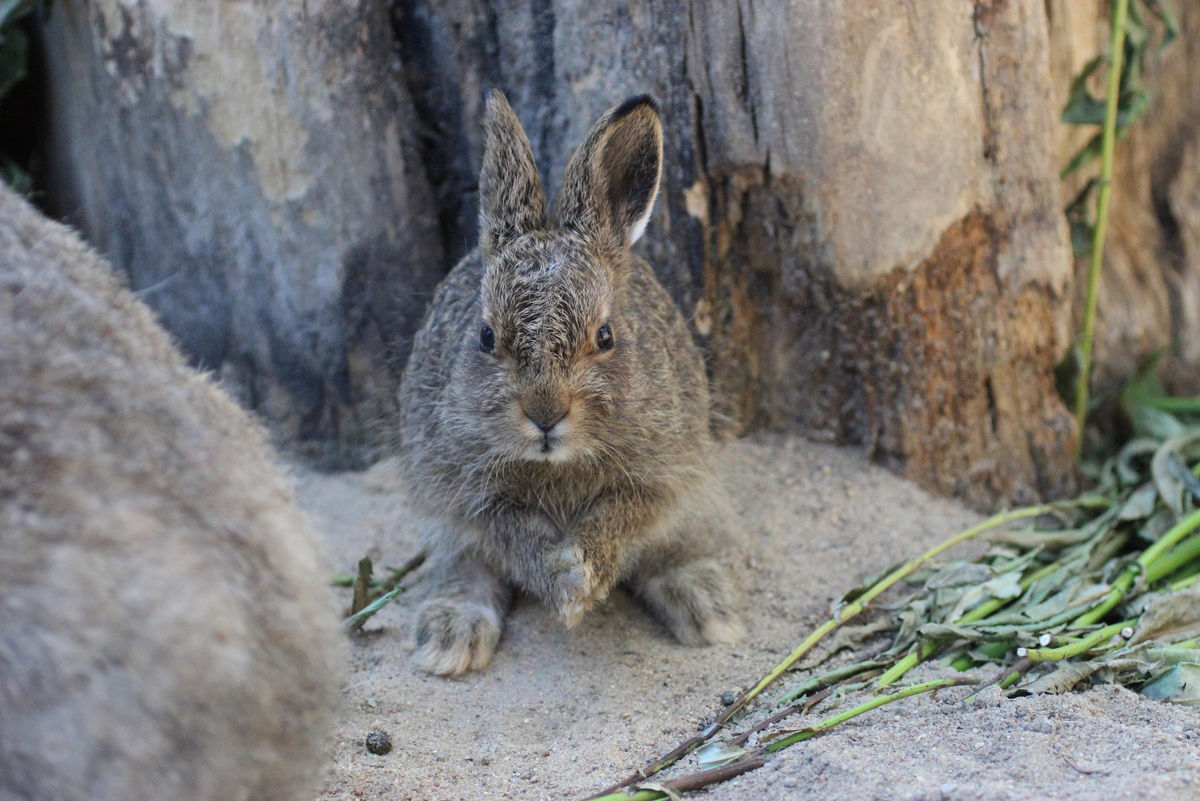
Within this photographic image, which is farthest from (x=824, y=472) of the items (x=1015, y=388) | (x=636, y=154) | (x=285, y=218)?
(x=285, y=218)

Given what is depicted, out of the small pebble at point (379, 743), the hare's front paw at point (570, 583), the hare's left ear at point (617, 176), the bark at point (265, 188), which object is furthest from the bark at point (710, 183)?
the small pebble at point (379, 743)

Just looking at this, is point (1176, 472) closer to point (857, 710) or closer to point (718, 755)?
point (857, 710)

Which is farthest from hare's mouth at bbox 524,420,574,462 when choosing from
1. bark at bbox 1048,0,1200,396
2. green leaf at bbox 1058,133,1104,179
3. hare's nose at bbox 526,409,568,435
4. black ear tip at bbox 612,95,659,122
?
bark at bbox 1048,0,1200,396

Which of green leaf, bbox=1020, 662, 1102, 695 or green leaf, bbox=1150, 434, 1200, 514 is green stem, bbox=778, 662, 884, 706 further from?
green leaf, bbox=1150, 434, 1200, 514

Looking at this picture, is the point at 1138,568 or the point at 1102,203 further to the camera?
the point at 1102,203

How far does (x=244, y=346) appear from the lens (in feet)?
16.3

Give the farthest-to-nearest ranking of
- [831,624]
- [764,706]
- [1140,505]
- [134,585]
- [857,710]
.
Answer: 1. [1140,505]
2. [831,624]
3. [764,706]
4. [857,710]
5. [134,585]

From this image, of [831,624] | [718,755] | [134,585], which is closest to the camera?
[134,585]

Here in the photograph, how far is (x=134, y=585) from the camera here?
1.91m

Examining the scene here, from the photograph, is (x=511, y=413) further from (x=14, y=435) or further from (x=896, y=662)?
(x=14, y=435)

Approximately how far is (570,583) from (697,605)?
0.55m

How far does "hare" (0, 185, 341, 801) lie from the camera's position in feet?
6.06

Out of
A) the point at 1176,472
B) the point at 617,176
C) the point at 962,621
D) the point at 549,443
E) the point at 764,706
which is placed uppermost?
the point at 617,176

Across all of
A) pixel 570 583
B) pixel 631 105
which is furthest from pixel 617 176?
pixel 570 583
